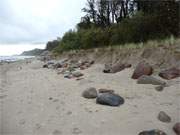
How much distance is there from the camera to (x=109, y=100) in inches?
313

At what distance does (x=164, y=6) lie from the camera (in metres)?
20.9

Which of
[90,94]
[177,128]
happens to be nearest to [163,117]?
[177,128]

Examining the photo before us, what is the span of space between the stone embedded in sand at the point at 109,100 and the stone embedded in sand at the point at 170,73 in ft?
7.94

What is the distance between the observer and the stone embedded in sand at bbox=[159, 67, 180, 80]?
9928 mm

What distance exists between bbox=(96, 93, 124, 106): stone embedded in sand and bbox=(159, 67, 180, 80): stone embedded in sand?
2.42m

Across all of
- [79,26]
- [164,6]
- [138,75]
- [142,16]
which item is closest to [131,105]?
[138,75]

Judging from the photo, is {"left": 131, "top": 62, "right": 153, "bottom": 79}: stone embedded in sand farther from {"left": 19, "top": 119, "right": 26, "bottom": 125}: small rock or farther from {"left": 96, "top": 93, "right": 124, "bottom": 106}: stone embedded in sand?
{"left": 19, "top": 119, "right": 26, "bottom": 125}: small rock

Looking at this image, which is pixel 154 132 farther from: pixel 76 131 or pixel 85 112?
pixel 85 112

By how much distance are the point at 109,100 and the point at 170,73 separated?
300 centimetres

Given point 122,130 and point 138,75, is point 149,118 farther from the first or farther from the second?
point 138,75

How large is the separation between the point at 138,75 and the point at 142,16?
44.0ft

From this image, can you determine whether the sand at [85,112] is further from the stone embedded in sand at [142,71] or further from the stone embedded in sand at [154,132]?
the stone embedded in sand at [142,71]

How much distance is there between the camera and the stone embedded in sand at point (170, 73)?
9928 millimetres

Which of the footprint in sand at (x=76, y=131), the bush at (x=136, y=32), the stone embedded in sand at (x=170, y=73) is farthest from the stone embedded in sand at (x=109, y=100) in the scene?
the bush at (x=136, y=32)
